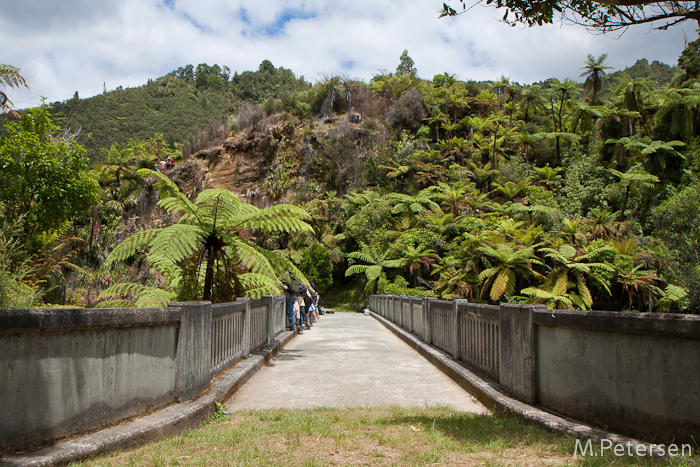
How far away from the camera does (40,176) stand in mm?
16219

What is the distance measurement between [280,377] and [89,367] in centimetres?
434

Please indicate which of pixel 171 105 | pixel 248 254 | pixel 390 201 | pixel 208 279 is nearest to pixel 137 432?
pixel 208 279

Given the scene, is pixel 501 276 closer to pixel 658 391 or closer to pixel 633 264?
pixel 633 264

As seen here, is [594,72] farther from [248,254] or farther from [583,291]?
[248,254]

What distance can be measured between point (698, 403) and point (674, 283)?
23469 millimetres

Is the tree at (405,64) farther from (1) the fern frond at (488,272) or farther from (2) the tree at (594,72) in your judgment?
(1) the fern frond at (488,272)

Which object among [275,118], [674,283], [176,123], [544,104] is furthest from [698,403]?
[176,123]

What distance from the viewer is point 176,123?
7925 cm

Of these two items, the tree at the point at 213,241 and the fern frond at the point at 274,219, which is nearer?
the tree at the point at 213,241

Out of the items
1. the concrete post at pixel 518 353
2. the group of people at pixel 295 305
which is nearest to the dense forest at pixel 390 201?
the group of people at pixel 295 305

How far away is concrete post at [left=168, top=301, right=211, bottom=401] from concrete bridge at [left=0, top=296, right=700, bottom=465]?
0.02 metres

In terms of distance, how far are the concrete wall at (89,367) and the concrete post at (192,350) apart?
1 cm

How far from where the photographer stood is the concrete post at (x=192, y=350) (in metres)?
5.20

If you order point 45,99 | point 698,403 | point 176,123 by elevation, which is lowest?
point 698,403
